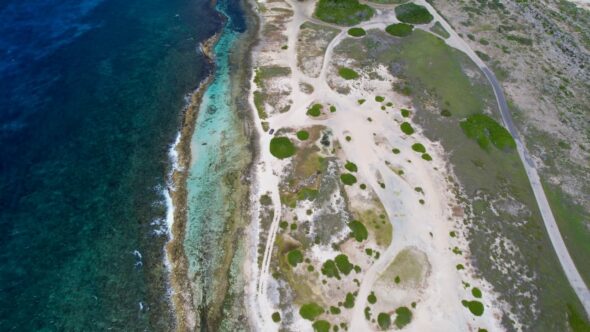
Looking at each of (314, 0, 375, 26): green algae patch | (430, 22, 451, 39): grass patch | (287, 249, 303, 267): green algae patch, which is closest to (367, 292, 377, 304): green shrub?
(287, 249, 303, 267): green algae patch

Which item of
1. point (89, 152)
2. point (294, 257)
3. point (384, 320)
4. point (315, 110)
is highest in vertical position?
point (315, 110)

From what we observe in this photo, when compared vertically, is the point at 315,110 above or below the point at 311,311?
above

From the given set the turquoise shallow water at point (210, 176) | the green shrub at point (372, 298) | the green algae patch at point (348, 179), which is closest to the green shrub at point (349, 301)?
the green shrub at point (372, 298)

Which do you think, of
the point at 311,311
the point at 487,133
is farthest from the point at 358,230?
the point at 487,133

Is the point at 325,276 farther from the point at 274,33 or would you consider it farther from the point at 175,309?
the point at 274,33

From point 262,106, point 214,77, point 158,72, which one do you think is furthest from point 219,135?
point 158,72

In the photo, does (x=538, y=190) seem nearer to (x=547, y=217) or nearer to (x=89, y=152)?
(x=547, y=217)

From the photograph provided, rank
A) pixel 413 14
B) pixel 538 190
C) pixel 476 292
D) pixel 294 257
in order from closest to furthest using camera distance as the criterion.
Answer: pixel 476 292, pixel 294 257, pixel 538 190, pixel 413 14

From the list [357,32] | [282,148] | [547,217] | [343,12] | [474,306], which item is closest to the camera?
[474,306]
